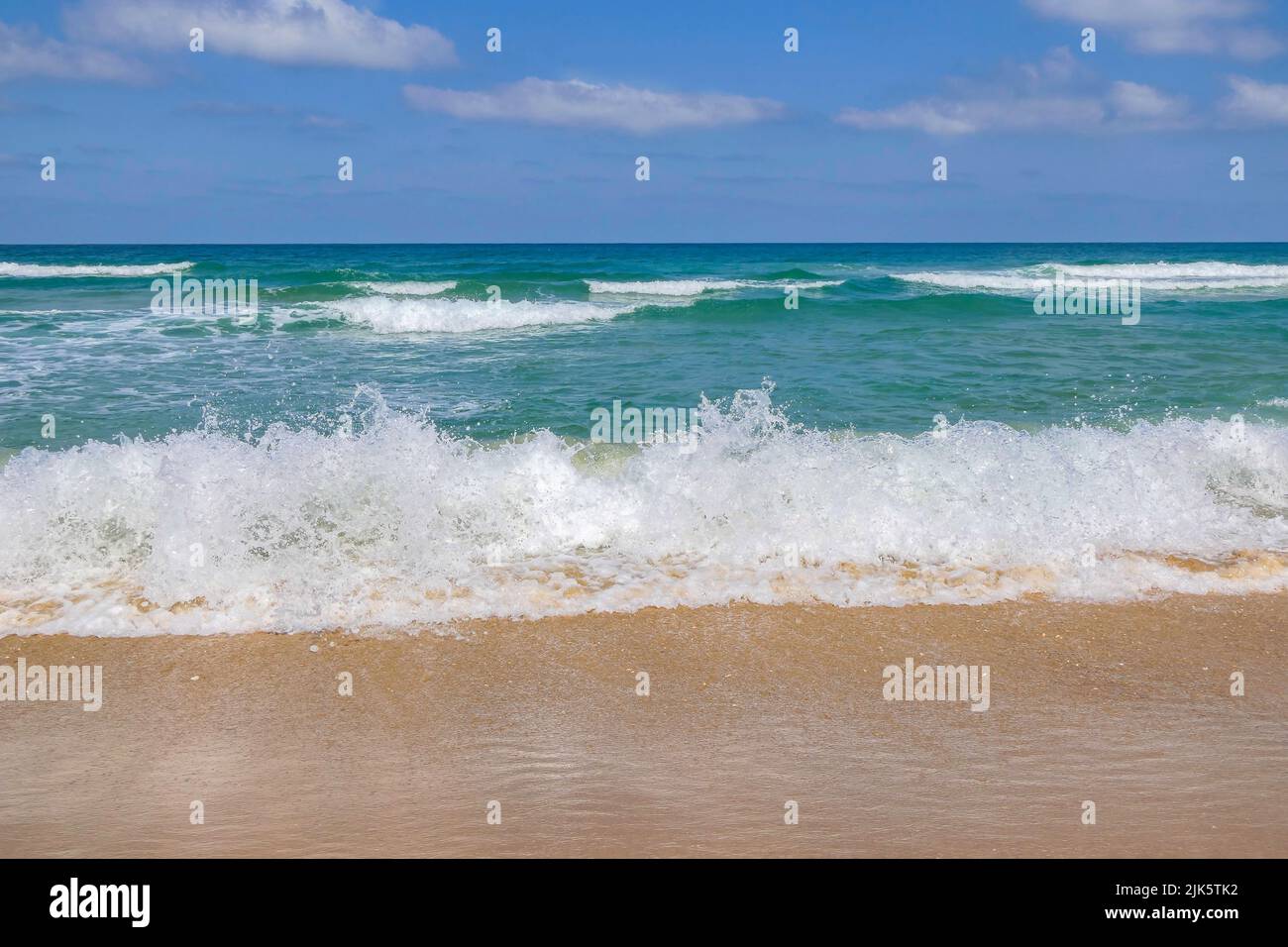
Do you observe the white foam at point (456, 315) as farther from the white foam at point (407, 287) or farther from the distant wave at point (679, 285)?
the distant wave at point (679, 285)

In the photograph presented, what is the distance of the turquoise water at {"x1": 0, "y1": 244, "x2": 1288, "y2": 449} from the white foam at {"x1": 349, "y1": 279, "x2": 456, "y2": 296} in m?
1.66

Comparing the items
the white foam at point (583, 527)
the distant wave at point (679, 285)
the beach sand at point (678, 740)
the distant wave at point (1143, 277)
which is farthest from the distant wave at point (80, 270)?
the beach sand at point (678, 740)

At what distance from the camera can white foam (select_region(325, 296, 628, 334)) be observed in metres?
18.3

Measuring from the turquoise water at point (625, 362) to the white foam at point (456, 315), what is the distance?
9 centimetres

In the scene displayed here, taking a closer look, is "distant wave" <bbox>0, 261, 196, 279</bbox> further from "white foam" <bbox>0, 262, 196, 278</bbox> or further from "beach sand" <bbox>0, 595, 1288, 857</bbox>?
"beach sand" <bbox>0, 595, 1288, 857</bbox>

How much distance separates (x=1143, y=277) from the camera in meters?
37.6

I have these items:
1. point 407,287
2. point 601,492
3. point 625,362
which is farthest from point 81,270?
point 601,492

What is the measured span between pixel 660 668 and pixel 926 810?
160cm

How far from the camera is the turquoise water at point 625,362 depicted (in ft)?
Result: 33.1

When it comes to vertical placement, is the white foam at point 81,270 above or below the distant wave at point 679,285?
above

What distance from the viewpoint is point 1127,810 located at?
3.22 m

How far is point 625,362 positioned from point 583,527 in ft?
25.7
